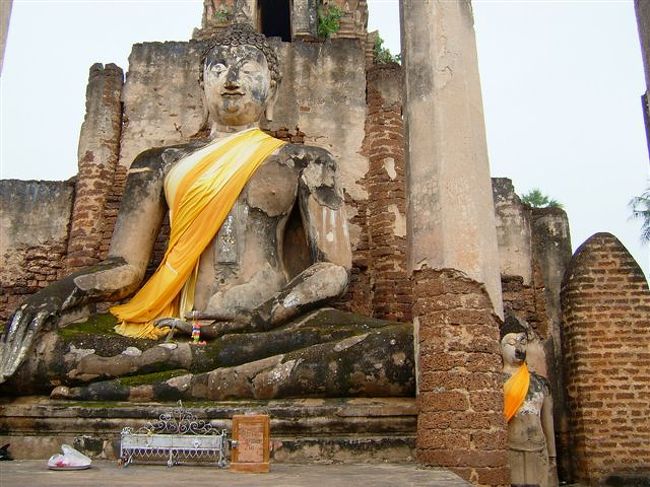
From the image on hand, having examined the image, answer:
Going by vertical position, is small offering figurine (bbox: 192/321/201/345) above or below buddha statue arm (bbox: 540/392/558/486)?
above

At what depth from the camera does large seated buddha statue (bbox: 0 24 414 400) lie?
492cm

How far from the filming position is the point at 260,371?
4910mm

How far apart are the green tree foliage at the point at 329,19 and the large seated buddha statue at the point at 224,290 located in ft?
32.5

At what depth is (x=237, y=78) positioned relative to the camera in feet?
22.5

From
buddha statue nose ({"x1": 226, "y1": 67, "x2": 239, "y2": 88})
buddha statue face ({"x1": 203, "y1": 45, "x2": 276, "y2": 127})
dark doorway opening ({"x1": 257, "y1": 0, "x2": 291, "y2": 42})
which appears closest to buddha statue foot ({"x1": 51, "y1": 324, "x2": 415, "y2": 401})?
buddha statue face ({"x1": 203, "y1": 45, "x2": 276, "y2": 127})

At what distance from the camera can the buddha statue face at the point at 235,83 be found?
270 inches

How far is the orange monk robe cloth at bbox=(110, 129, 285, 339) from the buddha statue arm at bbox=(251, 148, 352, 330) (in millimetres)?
472

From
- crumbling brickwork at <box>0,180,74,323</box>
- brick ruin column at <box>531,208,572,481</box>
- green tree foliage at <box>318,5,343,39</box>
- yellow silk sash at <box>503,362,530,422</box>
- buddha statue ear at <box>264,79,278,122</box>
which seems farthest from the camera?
green tree foliage at <box>318,5,343,39</box>

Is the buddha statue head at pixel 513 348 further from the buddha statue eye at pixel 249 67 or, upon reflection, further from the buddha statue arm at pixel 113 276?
the buddha statue eye at pixel 249 67

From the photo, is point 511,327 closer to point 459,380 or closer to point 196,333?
point 459,380

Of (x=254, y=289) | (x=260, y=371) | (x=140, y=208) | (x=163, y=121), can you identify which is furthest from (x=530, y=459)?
(x=163, y=121)

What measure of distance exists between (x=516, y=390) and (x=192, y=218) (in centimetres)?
302

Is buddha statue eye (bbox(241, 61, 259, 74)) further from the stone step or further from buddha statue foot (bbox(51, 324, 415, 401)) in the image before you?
the stone step

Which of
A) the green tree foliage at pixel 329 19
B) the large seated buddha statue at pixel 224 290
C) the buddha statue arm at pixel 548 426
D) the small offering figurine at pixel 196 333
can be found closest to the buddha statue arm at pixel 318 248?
the large seated buddha statue at pixel 224 290
